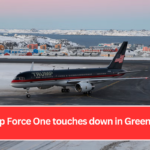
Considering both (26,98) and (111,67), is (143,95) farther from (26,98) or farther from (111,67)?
(26,98)

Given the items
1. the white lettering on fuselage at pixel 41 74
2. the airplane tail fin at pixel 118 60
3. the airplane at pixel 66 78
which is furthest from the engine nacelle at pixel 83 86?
the airplane tail fin at pixel 118 60

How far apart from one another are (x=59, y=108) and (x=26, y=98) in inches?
1216

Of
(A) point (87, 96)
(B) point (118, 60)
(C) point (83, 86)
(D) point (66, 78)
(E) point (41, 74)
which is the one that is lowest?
(A) point (87, 96)

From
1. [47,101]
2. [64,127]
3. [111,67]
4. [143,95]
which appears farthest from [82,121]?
[111,67]

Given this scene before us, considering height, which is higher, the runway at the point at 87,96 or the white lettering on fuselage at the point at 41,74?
the white lettering on fuselage at the point at 41,74

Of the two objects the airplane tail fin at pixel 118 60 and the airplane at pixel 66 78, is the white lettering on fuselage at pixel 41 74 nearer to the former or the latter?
the airplane at pixel 66 78

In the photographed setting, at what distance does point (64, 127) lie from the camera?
1452 centimetres

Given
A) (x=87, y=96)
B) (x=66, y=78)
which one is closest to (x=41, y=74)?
(x=66, y=78)

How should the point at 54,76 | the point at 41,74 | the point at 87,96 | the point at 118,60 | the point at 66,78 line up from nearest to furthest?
the point at 41,74, the point at 54,76, the point at 87,96, the point at 66,78, the point at 118,60

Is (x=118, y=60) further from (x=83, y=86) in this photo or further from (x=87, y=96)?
(x=83, y=86)

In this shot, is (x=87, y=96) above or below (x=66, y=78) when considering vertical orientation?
below

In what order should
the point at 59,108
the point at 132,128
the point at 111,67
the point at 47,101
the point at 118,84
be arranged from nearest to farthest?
the point at 132,128 < the point at 59,108 < the point at 47,101 < the point at 111,67 < the point at 118,84

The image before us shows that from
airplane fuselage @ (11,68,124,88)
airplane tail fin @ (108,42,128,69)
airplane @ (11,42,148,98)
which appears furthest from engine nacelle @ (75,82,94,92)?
airplane tail fin @ (108,42,128,69)

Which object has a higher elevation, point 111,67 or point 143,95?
point 111,67
